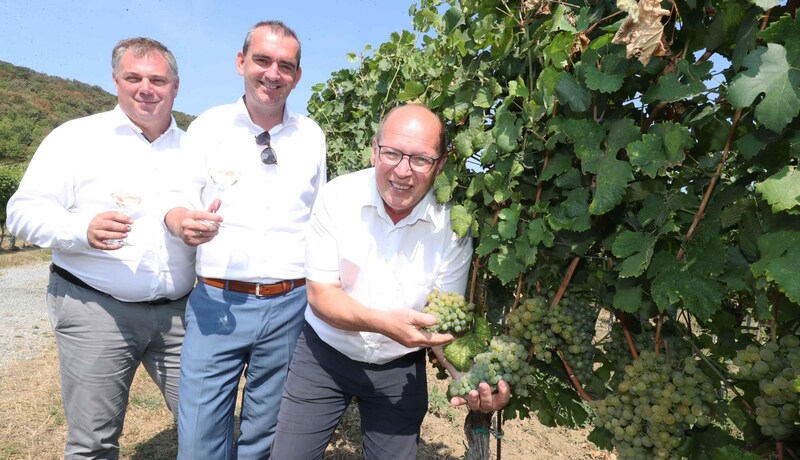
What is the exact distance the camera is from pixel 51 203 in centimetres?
267

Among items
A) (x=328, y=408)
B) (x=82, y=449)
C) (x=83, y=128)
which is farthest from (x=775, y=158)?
(x=82, y=449)

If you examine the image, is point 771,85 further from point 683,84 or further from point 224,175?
point 224,175

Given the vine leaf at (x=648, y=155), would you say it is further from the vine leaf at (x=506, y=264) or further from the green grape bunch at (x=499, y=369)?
the green grape bunch at (x=499, y=369)

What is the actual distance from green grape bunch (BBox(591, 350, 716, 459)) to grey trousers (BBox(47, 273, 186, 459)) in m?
2.33

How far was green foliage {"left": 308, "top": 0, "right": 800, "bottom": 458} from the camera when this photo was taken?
1.35 meters

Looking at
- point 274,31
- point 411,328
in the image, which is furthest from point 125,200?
point 411,328

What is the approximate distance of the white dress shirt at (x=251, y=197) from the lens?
275 centimetres

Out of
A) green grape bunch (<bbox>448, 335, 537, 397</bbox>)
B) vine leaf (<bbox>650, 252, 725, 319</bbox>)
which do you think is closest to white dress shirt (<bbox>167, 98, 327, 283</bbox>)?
green grape bunch (<bbox>448, 335, 537, 397</bbox>)

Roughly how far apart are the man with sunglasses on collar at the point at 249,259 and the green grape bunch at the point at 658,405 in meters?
1.68

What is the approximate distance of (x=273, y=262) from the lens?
2.77 metres

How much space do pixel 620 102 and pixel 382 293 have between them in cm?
119

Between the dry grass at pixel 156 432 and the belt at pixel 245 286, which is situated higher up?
the belt at pixel 245 286

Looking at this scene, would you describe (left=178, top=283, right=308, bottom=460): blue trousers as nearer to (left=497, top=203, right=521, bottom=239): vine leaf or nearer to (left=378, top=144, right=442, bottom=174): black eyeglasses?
(left=378, top=144, right=442, bottom=174): black eyeglasses

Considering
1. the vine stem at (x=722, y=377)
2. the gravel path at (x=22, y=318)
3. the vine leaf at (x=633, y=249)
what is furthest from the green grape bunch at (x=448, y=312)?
the gravel path at (x=22, y=318)
